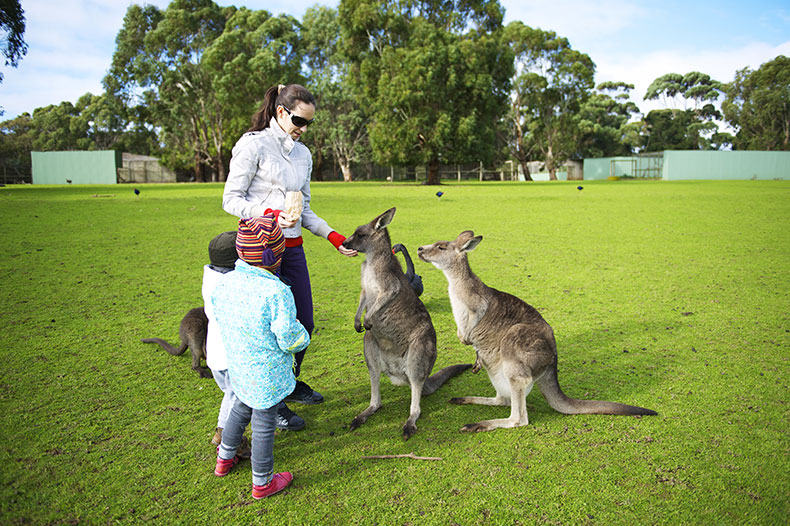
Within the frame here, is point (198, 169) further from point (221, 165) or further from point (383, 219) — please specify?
point (383, 219)

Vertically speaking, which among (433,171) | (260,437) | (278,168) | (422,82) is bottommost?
(260,437)

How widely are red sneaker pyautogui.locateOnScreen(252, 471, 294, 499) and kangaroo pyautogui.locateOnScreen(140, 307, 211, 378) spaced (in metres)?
1.44

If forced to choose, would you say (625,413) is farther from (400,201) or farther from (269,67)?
(269,67)

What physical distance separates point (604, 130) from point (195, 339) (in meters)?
54.0

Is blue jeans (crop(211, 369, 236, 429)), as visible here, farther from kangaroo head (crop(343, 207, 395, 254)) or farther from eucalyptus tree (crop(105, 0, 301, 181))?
eucalyptus tree (crop(105, 0, 301, 181))

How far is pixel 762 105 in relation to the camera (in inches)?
1879

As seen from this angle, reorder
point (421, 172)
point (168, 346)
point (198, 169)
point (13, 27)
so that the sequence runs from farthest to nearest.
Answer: point (421, 172), point (198, 169), point (13, 27), point (168, 346)

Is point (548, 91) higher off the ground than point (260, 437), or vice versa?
point (548, 91)

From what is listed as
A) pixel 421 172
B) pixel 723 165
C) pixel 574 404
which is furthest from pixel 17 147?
pixel 723 165

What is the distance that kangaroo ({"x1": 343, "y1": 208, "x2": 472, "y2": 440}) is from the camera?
10.1 feet

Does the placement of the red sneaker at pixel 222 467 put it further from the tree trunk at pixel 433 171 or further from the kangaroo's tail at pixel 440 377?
the tree trunk at pixel 433 171

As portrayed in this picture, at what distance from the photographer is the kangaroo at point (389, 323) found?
3.08 metres

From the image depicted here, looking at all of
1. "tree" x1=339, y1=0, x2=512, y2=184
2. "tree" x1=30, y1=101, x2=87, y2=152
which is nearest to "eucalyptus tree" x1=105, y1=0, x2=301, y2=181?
"tree" x1=339, y1=0, x2=512, y2=184

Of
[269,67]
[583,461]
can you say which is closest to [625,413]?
[583,461]
